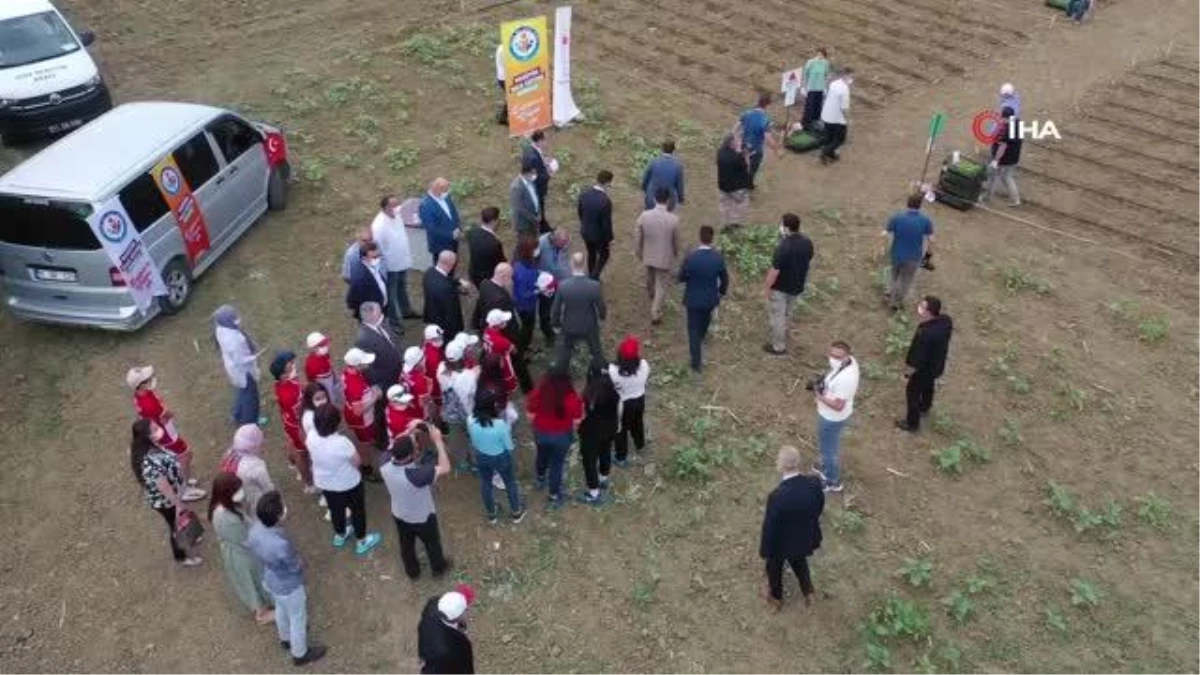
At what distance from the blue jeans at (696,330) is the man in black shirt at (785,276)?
34.1 inches

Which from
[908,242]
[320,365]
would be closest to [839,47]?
[908,242]

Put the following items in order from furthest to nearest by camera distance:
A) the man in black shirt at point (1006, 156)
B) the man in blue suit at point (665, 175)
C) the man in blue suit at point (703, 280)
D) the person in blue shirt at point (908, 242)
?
1. the man in black shirt at point (1006, 156)
2. the man in blue suit at point (665, 175)
3. the person in blue shirt at point (908, 242)
4. the man in blue suit at point (703, 280)

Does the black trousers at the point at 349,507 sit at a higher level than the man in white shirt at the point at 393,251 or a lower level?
lower

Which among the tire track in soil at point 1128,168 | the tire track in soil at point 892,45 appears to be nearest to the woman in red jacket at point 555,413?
the tire track in soil at point 1128,168

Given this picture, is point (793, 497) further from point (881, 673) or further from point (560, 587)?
point (560, 587)

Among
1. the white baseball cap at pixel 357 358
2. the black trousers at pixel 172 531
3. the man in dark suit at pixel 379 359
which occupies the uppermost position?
the white baseball cap at pixel 357 358

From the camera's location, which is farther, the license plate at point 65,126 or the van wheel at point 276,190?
the license plate at point 65,126

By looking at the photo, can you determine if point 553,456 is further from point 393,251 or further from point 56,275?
point 56,275

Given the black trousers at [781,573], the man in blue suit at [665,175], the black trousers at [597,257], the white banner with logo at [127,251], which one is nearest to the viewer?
the black trousers at [781,573]

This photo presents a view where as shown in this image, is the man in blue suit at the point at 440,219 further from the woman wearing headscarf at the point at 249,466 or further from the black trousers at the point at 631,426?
the woman wearing headscarf at the point at 249,466

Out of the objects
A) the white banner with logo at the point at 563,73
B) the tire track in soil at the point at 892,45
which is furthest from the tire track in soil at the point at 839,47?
the white banner with logo at the point at 563,73

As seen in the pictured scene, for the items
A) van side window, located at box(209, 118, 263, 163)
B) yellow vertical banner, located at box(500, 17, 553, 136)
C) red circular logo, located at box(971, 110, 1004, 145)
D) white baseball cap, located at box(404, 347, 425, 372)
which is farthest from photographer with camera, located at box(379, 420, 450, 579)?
red circular logo, located at box(971, 110, 1004, 145)

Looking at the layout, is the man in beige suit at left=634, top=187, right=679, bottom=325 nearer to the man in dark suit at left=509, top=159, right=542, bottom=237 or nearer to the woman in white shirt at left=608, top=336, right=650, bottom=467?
the man in dark suit at left=509, top=159, right=542, bottom=237

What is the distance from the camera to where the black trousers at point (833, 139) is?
15680 mm
